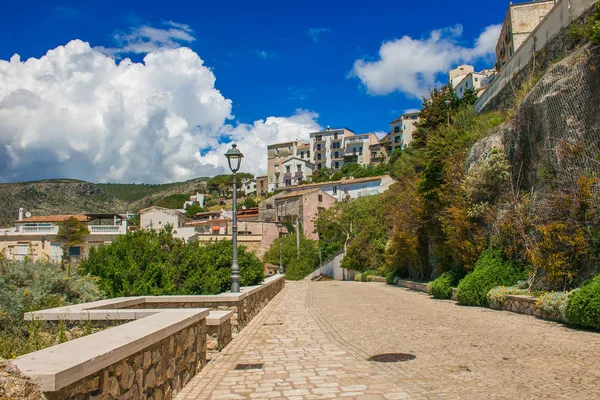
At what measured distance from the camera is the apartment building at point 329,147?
11375 cm

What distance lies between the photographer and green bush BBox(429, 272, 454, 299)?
62.7 feet

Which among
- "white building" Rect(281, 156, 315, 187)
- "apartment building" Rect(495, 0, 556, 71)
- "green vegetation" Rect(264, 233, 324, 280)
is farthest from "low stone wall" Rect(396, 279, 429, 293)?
"white building" Rect(281, 156, 315, 187)

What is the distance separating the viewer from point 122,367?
4.23 metres

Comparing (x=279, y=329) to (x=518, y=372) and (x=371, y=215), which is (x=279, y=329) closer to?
(x=518, y=372)

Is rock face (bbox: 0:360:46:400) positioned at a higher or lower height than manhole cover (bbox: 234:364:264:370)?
higher

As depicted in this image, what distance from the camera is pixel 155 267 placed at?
12.4 m

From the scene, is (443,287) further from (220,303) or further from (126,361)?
(126,361)

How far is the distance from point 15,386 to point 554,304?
1136 cm

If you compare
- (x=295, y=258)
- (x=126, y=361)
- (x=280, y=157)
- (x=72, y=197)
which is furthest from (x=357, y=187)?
(x=126, y=361)

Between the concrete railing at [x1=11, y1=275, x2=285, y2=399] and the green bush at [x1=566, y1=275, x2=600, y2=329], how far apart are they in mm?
7025

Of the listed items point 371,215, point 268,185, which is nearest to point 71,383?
point 371,215

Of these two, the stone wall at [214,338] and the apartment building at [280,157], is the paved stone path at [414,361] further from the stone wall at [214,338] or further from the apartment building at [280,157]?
the apartment building at [280,157]

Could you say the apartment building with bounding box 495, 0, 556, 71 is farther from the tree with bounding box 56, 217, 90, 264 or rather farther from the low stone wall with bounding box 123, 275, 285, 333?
the tree with bounding box 56, 217, 90, 264

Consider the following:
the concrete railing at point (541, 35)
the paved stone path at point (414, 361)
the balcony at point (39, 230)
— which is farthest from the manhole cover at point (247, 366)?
the balcony at point (39, 230)
